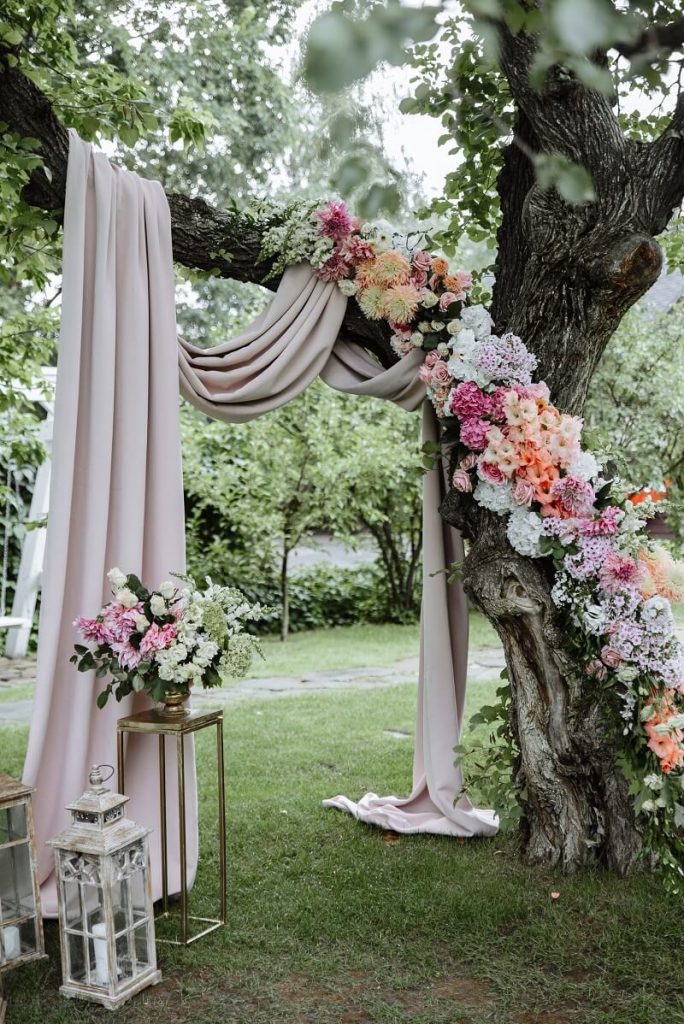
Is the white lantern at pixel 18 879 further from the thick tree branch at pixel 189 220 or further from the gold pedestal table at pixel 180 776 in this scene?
the thick tree branch at pixel 189 220

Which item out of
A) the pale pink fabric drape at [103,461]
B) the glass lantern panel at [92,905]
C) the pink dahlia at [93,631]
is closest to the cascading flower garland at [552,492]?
the pale pink fabric drape at [103,461]

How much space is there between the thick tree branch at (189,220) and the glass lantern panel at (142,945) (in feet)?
6.74

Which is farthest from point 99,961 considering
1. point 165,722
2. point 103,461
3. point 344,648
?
point 344,648

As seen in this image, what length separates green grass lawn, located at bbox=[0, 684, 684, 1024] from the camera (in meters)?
2.35

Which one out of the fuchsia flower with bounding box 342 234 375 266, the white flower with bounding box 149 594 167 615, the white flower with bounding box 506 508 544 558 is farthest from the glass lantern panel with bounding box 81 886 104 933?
the fuchsia flower with bounding box 342 234 375 266

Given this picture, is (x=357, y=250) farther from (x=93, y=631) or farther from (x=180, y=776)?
(x=180, y=776)

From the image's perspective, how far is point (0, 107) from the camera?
3.04 meters

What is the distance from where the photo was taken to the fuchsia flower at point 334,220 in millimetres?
3248

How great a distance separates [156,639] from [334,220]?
157 cm

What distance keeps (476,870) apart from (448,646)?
0.81 m

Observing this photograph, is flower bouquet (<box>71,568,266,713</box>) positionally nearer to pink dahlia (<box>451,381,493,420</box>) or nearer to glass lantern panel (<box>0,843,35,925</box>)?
glass lantern panel (<box>0,843,35,925</box>)

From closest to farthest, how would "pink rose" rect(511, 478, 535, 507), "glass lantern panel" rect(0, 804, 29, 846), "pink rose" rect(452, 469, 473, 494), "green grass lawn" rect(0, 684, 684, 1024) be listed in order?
"green grass lawn" rect(0, 684, 684, 1024)
"glass lantern panel" rect(0, 804, 29, 846)
"pink rose" rect(511, 478, 535, 507)
"pink rose" rect(452, 469, 473, 494)

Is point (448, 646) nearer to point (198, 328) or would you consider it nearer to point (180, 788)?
point (180, 788)

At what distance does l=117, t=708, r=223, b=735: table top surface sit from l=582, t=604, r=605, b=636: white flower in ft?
3.80
